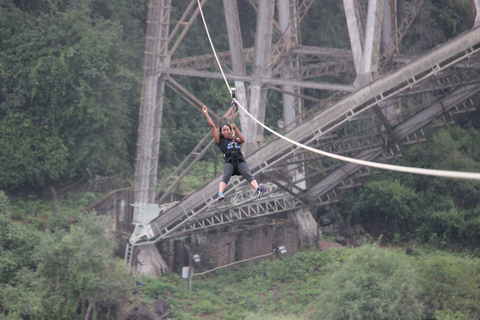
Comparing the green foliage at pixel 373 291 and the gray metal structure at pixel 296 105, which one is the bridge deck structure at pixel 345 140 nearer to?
the gray metal structure at pixel 296 105

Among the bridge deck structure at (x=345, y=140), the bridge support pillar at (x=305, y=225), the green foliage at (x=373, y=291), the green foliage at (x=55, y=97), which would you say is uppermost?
the green foliage at (x=55, y=97)

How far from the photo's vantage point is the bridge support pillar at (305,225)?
3228 cm

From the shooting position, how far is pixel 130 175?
35.2 m

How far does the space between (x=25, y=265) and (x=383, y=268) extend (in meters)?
11.4

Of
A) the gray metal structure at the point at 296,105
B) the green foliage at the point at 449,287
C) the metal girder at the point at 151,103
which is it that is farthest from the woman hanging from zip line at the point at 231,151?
the metal girder at the point at 151,103

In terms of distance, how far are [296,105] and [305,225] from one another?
5.16 meters

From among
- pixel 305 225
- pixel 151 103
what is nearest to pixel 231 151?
pixel 151 103

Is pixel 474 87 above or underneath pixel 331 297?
above

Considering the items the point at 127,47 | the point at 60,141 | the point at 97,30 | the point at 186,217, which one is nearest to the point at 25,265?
the point at 186,217

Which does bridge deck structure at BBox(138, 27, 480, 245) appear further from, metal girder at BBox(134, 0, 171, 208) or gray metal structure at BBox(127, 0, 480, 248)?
metal girder at BBox(134, 0, 171, 208)

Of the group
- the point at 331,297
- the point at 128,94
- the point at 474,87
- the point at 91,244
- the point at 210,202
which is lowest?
the point at 331,297

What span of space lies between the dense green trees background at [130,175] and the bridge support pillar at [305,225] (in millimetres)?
2708

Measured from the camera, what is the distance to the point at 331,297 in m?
23.8

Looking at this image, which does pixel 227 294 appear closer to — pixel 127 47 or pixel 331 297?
pixel 331 297
